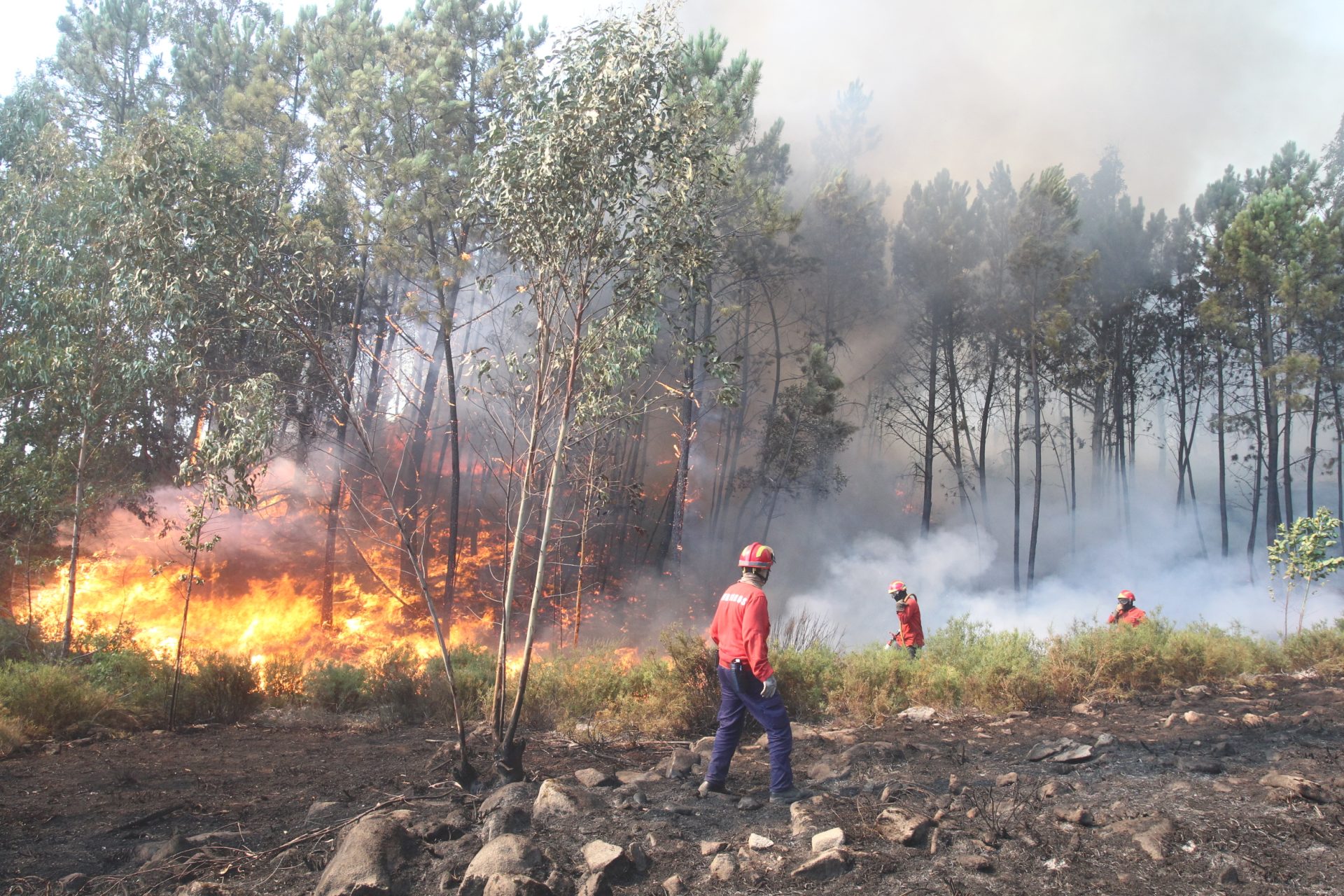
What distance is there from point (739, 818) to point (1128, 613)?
8.31 meters

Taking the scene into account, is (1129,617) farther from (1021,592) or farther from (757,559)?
(1021,592)

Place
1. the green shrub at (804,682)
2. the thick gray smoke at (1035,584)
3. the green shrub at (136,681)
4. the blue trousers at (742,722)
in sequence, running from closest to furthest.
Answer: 1. the blue trousers at (742,722)
2. the green shrub at (804,682)
3. the green shrub at (136,681)
4. the thick gray smoke at (1035,584)

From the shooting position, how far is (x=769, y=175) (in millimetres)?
23109

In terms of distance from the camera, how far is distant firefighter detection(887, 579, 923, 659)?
36.4 ft

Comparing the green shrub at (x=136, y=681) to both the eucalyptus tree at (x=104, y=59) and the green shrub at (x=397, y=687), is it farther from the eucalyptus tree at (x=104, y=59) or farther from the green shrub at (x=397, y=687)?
the eucalyptus tree at (x=104, y=59)

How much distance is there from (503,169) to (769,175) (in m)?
17.6

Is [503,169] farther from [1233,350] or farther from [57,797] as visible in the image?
[1233,350]

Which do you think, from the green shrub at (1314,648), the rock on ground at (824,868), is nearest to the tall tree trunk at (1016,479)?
the green shrub at (1314,648)

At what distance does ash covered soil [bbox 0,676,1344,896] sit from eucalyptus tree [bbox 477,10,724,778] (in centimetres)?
126

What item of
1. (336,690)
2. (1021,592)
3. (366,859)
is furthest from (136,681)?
(1021,592)

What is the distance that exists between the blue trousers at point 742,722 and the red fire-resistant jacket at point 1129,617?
7.28 metres

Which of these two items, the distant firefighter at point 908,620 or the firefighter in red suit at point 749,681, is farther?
the distant firefighter at point 908,620

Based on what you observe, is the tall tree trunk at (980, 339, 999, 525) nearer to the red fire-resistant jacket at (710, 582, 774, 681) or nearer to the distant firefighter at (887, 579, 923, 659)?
the distant firefighter at (887, 579, 923, 659)

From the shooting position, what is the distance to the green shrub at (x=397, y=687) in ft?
32.4
